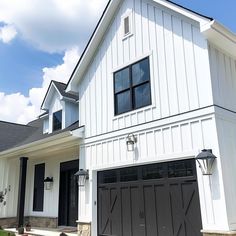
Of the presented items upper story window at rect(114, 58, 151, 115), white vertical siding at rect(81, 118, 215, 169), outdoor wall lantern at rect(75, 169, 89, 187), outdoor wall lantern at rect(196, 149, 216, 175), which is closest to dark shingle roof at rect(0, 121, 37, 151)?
outdoor wall lantern at rect(75, 169, 89, 187)

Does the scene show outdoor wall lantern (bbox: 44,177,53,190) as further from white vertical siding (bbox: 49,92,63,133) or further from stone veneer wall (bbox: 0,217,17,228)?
stone veneer wall (bbox: 0,217,17,228)

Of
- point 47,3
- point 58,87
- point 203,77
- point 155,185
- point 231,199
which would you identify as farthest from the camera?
point 58,87

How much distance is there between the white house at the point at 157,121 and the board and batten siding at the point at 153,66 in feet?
0.09

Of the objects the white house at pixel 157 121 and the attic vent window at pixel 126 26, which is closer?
the white house at pixel 157 121

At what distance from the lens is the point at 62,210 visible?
506 inches

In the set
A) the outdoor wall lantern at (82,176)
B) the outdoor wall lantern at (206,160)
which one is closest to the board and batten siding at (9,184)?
the outdoor wall lantern at (82,176)

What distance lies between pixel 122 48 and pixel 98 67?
3.98 feet

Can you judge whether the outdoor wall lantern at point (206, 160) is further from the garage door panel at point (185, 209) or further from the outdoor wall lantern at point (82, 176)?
the outdoor wall lantern at point (82, 176)

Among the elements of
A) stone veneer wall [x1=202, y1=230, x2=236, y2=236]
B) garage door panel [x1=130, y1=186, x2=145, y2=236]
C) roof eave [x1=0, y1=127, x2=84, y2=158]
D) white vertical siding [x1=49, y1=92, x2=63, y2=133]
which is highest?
white vertical siding [x1=49, y1=92, x2=63, y2=133]

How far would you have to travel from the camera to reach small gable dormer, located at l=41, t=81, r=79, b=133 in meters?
13.2

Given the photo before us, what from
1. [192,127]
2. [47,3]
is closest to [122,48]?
[47,3]

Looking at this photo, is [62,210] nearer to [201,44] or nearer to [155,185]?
[155,185]

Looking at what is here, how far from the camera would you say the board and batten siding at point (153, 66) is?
757 cm

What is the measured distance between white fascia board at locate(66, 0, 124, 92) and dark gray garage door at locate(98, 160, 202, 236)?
352cm
